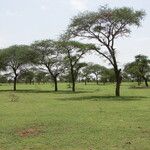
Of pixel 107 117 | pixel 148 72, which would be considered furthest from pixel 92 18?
pixel 148 72

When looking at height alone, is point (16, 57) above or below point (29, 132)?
above

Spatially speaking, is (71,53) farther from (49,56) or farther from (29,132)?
(29,132)

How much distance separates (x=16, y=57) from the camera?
81.0 meters

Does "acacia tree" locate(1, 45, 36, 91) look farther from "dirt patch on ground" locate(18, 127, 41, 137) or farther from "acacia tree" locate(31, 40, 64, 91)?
"dirt patch on ground" locate(18, 127, 41, 137)

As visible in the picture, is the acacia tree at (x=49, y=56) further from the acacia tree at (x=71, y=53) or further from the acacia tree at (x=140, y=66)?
the acacia tree at (x=140, y=66)

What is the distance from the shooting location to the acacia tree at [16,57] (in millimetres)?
79938

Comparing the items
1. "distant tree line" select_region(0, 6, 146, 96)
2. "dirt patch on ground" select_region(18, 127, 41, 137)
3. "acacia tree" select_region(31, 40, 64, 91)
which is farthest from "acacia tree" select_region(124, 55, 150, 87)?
"dirt patch on ground" select_region(18, 127, 41, 137)

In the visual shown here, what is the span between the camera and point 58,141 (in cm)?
1537

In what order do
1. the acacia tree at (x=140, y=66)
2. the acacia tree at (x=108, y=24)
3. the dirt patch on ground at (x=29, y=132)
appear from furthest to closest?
the acacia tree at (x=140, y=66) < the acacia tree at (x=108, y=24) < the dirt patch on ground at (x=29, y=132)

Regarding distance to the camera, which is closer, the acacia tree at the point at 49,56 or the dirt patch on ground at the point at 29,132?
the dirt patch on ground at the point at 29,132

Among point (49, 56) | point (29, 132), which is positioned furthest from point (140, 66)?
point (29, 132)

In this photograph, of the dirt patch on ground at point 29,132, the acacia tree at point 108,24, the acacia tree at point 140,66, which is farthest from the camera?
the acacia tree at point 140,66

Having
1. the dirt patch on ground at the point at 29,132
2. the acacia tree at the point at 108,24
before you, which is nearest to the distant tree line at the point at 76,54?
the acacia tree at the point at 108,24

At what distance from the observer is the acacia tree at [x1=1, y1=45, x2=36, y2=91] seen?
79.9 meters
